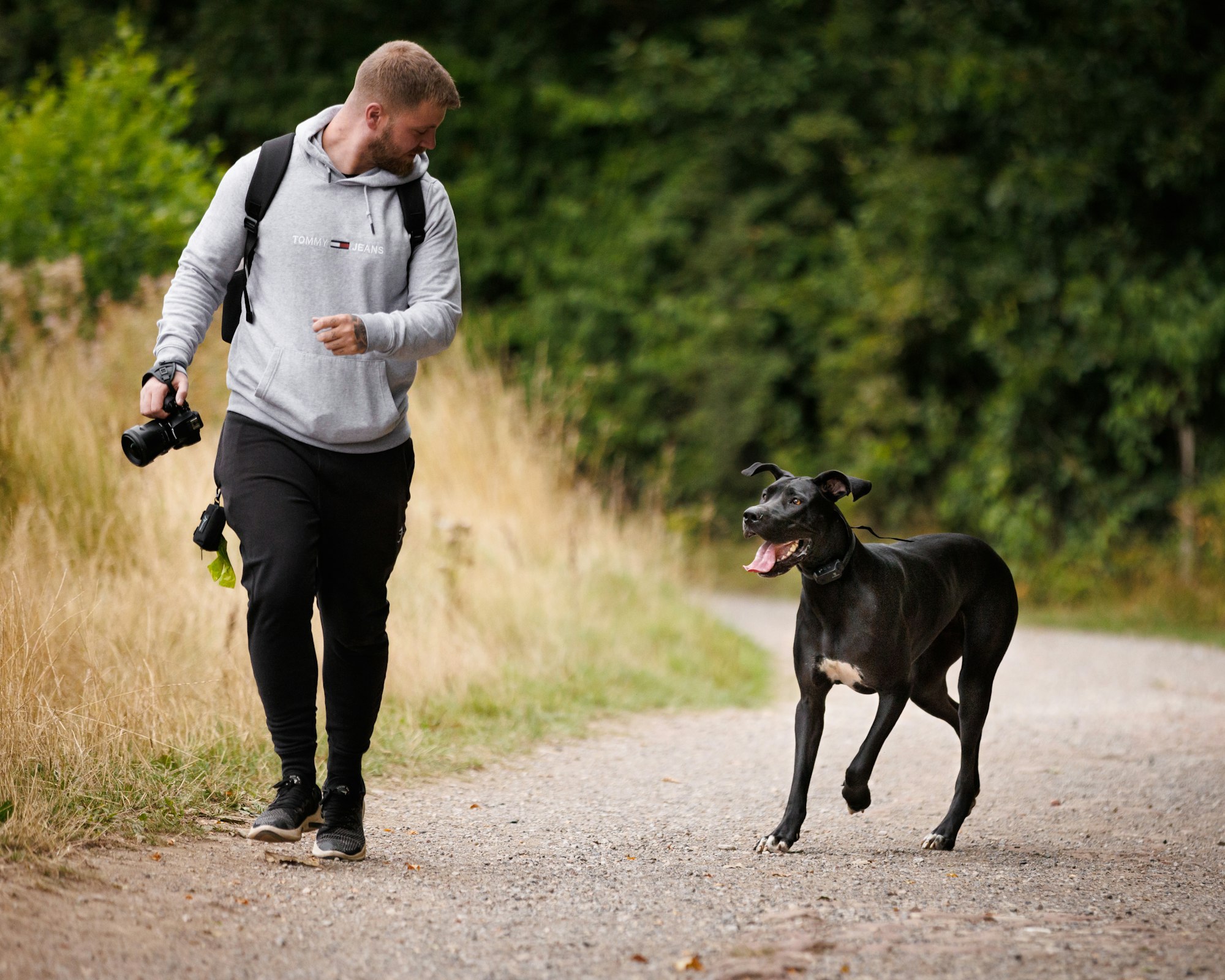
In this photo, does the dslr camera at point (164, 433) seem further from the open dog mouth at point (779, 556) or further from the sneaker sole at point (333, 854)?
the open dog mouth at point (779, 556)

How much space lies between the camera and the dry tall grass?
14.3ft

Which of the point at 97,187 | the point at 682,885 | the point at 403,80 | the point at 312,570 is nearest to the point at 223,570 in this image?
the point at 312,570

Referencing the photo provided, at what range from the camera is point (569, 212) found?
2002 cm

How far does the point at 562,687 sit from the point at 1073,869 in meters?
3.68

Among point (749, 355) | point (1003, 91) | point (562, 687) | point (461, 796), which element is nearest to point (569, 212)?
point (749, 355)

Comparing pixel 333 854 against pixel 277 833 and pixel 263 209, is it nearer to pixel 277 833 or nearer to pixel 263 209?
pixel 277 833

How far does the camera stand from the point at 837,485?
446 cm

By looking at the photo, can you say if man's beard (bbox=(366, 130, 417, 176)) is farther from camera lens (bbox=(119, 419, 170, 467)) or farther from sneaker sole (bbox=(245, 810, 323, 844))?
sneaker sole (bbox=(245, 810, 323, 844))

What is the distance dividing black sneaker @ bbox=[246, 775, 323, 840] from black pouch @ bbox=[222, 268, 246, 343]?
1.27 metres

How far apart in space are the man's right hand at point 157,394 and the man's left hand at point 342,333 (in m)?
0.44

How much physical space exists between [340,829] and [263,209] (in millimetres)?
1751

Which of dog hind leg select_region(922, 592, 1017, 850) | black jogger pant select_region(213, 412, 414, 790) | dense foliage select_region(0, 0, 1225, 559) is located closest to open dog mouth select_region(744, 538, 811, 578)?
dog hind leg select_region(922, 592, 1017, 850)

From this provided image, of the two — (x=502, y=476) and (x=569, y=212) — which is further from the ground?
(x=569, y=212)

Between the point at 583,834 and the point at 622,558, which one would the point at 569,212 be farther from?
the point at 583,834
